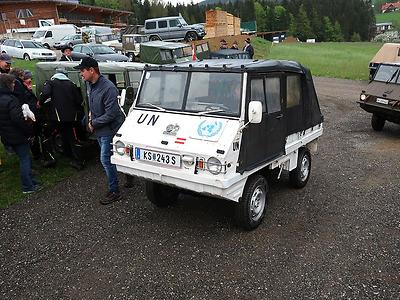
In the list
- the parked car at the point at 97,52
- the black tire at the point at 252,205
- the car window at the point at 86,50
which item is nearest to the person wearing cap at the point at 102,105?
the black tire at the point at 252,205

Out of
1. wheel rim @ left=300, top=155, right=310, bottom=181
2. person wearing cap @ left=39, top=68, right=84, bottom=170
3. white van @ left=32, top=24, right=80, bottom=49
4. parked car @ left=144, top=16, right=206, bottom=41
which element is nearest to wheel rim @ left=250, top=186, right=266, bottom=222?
wheel rim @ left=300, top=155, right=310, bottom=181

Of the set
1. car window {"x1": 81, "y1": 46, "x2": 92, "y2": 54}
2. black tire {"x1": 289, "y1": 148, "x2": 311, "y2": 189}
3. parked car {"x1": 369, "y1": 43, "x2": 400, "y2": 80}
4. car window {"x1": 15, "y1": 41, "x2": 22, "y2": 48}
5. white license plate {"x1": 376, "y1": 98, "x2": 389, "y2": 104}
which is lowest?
black tire {"x1": 289, "y1": 148, "x2": 311, "y2": 189}

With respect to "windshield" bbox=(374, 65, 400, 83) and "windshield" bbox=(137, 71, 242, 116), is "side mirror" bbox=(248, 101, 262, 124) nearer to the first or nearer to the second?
"windshield" bbox=(137, 71, 242, 116)

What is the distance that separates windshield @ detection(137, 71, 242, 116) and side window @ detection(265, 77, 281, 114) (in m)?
0.62

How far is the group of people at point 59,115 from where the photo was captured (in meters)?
5.68

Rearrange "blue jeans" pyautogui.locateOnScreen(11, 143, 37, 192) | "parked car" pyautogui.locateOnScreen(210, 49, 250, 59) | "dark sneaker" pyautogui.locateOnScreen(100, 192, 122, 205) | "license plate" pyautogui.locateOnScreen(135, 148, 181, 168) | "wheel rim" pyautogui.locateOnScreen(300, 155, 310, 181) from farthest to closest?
"parked car" pyautogui.locateOnScreen(210, 49, 250, 59), "wheel rim" pyautogui.locateOnScreen(300, 155, 310, 181), "blue jeans" pyautogui.locateOnScreen(11, 143, 37, 192), "dark sneaker" pyautogui.locateOnScreen(100, 192, 122, 205), "license plate" pyautogui.locateOnScreen(135, 148, 181, 168)

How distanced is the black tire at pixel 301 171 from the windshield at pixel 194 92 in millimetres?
2233

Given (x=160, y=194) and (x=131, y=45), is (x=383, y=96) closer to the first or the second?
(x=160, y=194)

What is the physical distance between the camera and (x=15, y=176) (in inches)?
291

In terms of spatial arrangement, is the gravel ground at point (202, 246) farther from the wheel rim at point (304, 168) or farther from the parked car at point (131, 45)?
the parked car at point (131, 45)

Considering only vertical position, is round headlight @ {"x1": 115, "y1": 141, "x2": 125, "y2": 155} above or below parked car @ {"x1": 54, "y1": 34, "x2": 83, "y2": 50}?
below

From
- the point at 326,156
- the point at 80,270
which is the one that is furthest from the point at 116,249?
the point at 326,156

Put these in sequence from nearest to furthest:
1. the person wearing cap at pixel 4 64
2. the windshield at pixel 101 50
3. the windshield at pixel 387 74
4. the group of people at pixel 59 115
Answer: the group of people at pixel 59 115 < the person wearing cap at pixel 4 64 < the windshield at pixel 387 74 < the windshield at pixel 101 50

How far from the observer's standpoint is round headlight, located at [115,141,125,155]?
5.20 metres
